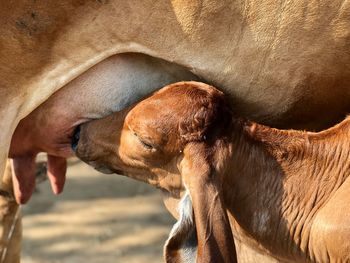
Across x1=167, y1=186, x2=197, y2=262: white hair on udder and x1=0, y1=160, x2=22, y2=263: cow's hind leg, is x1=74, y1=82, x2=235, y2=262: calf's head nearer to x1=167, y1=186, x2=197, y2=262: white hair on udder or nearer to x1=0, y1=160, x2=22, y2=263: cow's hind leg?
x1=167, y1=186, x2=197, y2=262: white hair on udder

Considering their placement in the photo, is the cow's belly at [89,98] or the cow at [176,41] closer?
the cow at [176,41]

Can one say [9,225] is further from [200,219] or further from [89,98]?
[200,219]

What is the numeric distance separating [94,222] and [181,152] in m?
2.32

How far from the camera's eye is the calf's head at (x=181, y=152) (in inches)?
135

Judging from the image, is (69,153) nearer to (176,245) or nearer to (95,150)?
(95,150)

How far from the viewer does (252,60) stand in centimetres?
362

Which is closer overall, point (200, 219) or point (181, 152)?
point (200, 219)

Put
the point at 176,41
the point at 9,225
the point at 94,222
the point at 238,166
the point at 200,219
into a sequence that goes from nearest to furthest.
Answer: the point at 200,219 → the point at 176,41 → the point at 238,166 → the point at 9,225 → the point at 94,222

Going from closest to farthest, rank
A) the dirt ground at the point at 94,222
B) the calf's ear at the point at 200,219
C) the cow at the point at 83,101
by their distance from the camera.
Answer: the calf's ear at the point at 200,219 → the cow at the point at 83,101 → the dirt ground at the point at 94,222

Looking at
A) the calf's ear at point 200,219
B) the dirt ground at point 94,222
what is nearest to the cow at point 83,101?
the calf's ear at point 200,219

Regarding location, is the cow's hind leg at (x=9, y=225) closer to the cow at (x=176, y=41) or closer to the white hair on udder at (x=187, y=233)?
the cow at (x=176, y=41)

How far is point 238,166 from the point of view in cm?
373

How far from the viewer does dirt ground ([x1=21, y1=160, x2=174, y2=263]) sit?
559 cm

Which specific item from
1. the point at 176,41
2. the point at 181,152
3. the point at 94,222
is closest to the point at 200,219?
the point at 181,152
